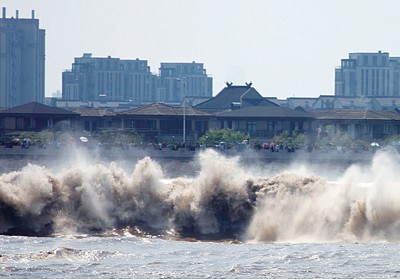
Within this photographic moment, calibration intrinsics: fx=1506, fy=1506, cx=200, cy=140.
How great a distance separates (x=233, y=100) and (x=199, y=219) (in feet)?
342

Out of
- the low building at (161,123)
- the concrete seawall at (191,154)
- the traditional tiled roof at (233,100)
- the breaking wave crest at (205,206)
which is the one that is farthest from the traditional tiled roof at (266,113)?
the breaking wave crest at (205,206)

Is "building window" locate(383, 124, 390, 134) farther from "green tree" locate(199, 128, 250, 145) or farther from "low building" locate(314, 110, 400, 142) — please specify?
"green tree" locate(199, 128, 250, 145)

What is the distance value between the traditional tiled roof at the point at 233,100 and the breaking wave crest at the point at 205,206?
9306cm

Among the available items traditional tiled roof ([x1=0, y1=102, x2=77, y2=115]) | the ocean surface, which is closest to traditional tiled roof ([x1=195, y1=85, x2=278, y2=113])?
traditional tiled roof ([x1=0, y1=102, x2=77, y2=115])

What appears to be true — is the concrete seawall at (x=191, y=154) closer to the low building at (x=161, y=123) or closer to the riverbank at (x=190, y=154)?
the riverbank at (x=190, y=154)

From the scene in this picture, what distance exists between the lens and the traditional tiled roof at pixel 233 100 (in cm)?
14875

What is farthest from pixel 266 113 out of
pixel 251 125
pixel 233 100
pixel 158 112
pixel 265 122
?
pixel 233 100

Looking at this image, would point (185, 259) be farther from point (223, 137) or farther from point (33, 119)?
point (33, 119)

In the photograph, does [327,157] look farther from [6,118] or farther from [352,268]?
[352,268]

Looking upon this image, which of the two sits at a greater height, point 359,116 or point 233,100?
point 233,100

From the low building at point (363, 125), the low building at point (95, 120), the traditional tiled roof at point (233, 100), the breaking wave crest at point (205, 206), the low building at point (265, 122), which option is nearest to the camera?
the breaking wave crest at point (205, 206)

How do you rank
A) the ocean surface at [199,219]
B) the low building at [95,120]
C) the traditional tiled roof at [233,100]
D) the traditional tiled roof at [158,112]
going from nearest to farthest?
the ocean surface at [199,219] → the traditional tiled roof at [158,112] → the low building at [95,120] → the traditional tiled roof at [233,100]

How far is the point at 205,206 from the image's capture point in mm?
50594

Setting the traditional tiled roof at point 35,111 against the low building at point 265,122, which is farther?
the low building at point 265,122
